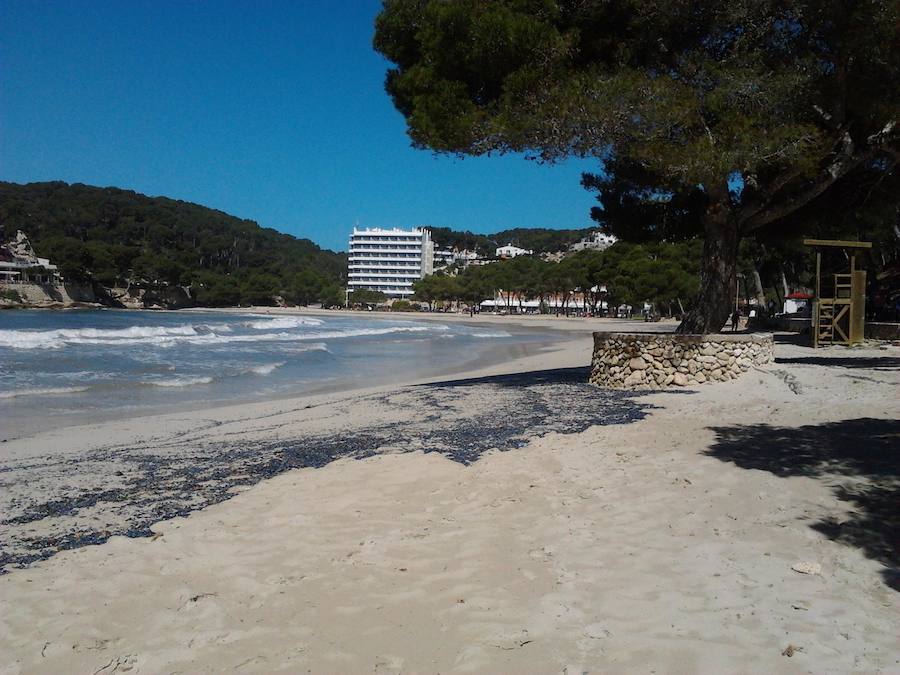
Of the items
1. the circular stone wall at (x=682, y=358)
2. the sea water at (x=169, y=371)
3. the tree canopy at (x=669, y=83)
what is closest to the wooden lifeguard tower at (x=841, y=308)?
the tree canopy at (x=669, y=83)

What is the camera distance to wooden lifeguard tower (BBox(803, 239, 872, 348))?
15398 mm

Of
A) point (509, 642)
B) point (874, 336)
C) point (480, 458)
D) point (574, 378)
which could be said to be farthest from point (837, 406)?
point (874, 336)

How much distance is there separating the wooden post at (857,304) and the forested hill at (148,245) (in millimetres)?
95475

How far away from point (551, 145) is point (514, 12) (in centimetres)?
176

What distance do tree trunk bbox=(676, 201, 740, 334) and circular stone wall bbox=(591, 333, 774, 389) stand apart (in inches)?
24.7

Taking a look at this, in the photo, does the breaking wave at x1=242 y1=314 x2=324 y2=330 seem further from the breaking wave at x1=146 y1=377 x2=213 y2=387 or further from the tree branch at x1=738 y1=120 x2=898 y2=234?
the tree branch at x1=738 y1=120 x2=898 y2=234

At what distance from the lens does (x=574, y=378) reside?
12.0m

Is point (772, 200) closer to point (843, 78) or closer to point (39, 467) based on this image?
point (843, 78)

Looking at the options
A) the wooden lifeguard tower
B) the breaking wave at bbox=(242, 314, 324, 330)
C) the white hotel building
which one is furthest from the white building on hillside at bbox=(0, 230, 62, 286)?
the wooden lifeguard tower

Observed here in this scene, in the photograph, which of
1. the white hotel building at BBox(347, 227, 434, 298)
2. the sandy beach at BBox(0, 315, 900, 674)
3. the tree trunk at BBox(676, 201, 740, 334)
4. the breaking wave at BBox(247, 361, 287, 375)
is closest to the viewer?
the sandy beach at BBox(0, 315, 900, 674)

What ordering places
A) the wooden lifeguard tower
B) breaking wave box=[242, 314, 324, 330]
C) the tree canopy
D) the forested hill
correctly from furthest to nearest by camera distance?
the forested hill
breaking wave box=[242, 314, 324, 330]
the wooden lifeguard tower
the tree canopy

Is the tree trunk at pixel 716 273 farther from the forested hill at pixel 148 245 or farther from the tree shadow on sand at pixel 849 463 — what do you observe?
the forested hill at pixel 148 245

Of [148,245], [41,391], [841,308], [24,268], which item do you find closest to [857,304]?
[841,308]

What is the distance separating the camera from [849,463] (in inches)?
192
